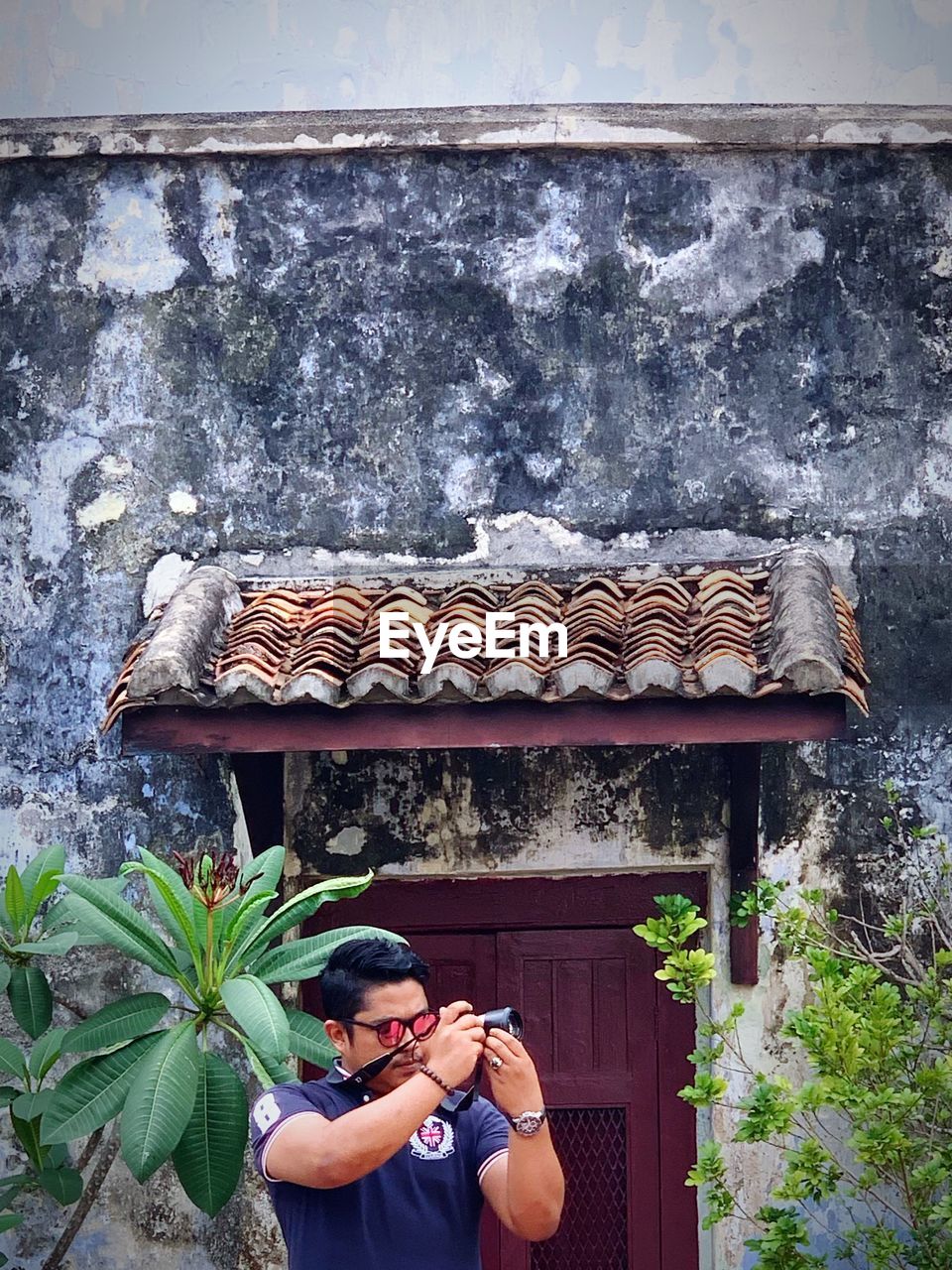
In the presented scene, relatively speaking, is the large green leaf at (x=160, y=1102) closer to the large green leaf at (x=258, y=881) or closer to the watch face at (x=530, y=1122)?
the large green leaf at (x=258, y=881)

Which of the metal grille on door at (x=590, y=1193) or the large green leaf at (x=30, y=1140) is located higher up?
the large green leaf at (x=30, y=1140)

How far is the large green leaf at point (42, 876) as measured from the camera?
4.30 m

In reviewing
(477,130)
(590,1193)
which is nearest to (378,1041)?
(590,1193)

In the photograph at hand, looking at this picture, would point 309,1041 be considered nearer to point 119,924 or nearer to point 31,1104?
point 119,924

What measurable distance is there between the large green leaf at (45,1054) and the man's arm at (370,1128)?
65.1 inches

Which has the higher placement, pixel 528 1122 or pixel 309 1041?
pixel 528 1122

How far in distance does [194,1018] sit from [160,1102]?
33cm

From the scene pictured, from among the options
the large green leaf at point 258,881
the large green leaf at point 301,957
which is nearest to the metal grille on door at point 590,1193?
the large green leaf at point 301,957

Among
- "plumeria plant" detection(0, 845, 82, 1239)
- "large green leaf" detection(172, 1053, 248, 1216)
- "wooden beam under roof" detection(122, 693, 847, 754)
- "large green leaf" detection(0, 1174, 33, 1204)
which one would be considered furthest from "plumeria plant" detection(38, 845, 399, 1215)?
"large green leaf" detection(0, 1174, 33, 1204)

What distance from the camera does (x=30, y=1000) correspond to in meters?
4.24

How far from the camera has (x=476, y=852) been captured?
496 centimetres

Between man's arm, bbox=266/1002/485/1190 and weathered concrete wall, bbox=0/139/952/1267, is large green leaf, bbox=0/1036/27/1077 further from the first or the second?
man's arm, bbox=266/1002/485/1190

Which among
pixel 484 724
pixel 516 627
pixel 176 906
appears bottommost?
pixel 176 906

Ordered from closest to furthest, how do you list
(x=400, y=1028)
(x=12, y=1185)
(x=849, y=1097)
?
(x=400, y=1028), (x=849, y=1097), (x=12, y=1185)
